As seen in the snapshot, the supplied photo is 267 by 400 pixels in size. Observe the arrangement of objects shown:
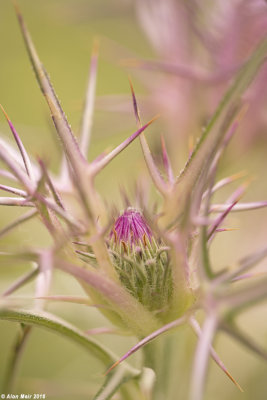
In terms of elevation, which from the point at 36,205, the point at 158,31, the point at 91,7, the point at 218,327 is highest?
the point at 91,7

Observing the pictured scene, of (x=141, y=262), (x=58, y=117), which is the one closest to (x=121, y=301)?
(x=141, y=262)

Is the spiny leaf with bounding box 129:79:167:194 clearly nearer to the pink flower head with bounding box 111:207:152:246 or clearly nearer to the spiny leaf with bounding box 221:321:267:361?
the pink flower head with bounding box 111:207:152:246

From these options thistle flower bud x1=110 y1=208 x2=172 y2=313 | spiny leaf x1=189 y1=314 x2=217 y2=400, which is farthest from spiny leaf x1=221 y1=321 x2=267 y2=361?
thistle flower bud x1=110 y1=208 x2=172 y2=313

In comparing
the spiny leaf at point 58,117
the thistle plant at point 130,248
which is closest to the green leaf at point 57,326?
the thistle plant at point 130,248

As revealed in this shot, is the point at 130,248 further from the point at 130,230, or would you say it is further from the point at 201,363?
the point at 201,363

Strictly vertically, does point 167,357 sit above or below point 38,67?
below

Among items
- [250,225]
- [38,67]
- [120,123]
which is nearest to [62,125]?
[38,67]

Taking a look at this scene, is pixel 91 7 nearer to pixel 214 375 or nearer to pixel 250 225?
pixel 250 225
